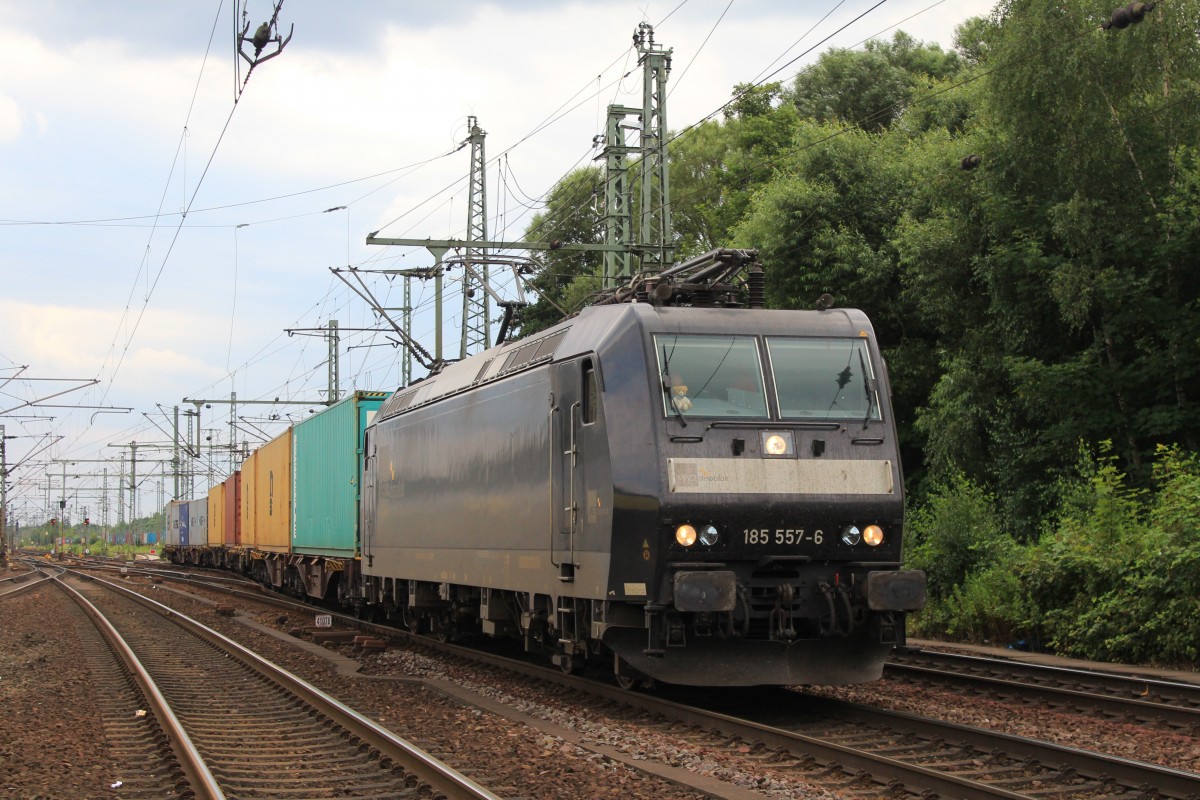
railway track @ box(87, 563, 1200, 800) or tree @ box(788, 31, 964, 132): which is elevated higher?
tree @ box(788, 31, 964, 132)

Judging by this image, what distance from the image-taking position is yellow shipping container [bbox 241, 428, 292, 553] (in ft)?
95.3

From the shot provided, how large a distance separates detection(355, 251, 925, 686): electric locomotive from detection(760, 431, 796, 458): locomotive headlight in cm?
2

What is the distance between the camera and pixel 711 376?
35.4ft

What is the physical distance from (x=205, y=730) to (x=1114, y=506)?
39.0ft

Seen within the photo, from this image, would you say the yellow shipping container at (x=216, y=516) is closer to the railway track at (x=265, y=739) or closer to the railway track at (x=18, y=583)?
the railway track at (x=18, y=583)

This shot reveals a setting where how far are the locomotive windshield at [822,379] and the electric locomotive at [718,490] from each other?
1 centimetres

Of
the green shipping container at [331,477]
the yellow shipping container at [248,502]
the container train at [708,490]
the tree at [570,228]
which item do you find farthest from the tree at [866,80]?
the container train at [708,490]

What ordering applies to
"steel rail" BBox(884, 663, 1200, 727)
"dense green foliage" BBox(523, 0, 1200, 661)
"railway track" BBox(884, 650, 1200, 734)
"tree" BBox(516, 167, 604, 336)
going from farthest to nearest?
"tree" BBox(516, 167, 604, 336), "dense green foliage" BBox(523, 0, 1200, 661), "railway track" BBox(884, 650, 1200, 734), "steel rail" BBox(884, 663, 1200, 727)

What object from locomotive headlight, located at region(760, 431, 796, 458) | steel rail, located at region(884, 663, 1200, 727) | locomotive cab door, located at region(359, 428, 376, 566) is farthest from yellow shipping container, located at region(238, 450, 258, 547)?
locomotive headlight, located at region(760, 431, 796, 458)

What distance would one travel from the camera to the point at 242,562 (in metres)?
41.7

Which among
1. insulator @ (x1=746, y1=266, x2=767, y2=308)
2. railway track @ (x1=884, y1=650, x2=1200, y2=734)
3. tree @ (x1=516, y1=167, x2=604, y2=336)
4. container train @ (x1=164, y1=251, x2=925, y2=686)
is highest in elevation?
tree @ (x1=516, y1=167, x2=604, y2=336)

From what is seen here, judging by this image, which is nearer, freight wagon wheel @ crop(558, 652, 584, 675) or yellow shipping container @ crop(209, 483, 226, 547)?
freight wagon wheel @ crop(558, 652, 584, 675)

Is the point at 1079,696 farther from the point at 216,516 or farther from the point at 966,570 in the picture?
the point at 216,516

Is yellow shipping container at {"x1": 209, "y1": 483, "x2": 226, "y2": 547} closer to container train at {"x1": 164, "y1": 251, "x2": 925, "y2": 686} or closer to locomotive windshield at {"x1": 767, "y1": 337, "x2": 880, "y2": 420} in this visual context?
container train at {"x1": 164, "y1": 251, "x2": 925, "y2": 686}
